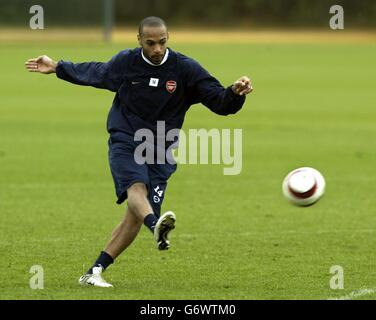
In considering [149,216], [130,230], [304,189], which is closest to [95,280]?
[130,230]

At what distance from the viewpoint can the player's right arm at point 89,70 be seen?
10414 mm

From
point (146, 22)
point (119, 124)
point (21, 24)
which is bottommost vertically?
point (119, 124)

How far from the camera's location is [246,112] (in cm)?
3017

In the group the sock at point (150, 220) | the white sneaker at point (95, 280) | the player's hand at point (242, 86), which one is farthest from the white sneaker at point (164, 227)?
the player's hand at point (242, 86)

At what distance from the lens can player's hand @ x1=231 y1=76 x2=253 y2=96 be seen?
32.6ft

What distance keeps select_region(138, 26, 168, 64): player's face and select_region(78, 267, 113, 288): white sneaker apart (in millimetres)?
1971

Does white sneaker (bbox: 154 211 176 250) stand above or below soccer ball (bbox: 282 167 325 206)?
below

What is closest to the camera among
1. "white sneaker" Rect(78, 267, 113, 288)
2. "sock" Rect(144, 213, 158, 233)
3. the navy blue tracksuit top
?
"sock" Rect(144, 213, 158, 233)

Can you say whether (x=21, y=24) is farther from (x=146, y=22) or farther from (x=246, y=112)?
A: (x=146, y=22)

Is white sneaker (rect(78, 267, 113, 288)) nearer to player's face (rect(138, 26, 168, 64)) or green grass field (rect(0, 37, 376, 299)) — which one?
green grass field (rect(0, 37, 376, 299))

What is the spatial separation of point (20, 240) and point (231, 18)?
63807 millimetres

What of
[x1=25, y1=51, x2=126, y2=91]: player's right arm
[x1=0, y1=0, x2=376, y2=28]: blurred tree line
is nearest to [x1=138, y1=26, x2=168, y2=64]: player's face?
[x1=25, y1=51, x2=126, y2=91]: player's right arm

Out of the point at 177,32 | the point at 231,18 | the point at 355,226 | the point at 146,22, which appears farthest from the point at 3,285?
the point at 231,18

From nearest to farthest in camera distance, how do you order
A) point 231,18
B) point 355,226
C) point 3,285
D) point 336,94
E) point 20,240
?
point 3,285 → point 20,240 → point 355,226 → point 336,94 → point 231,18
